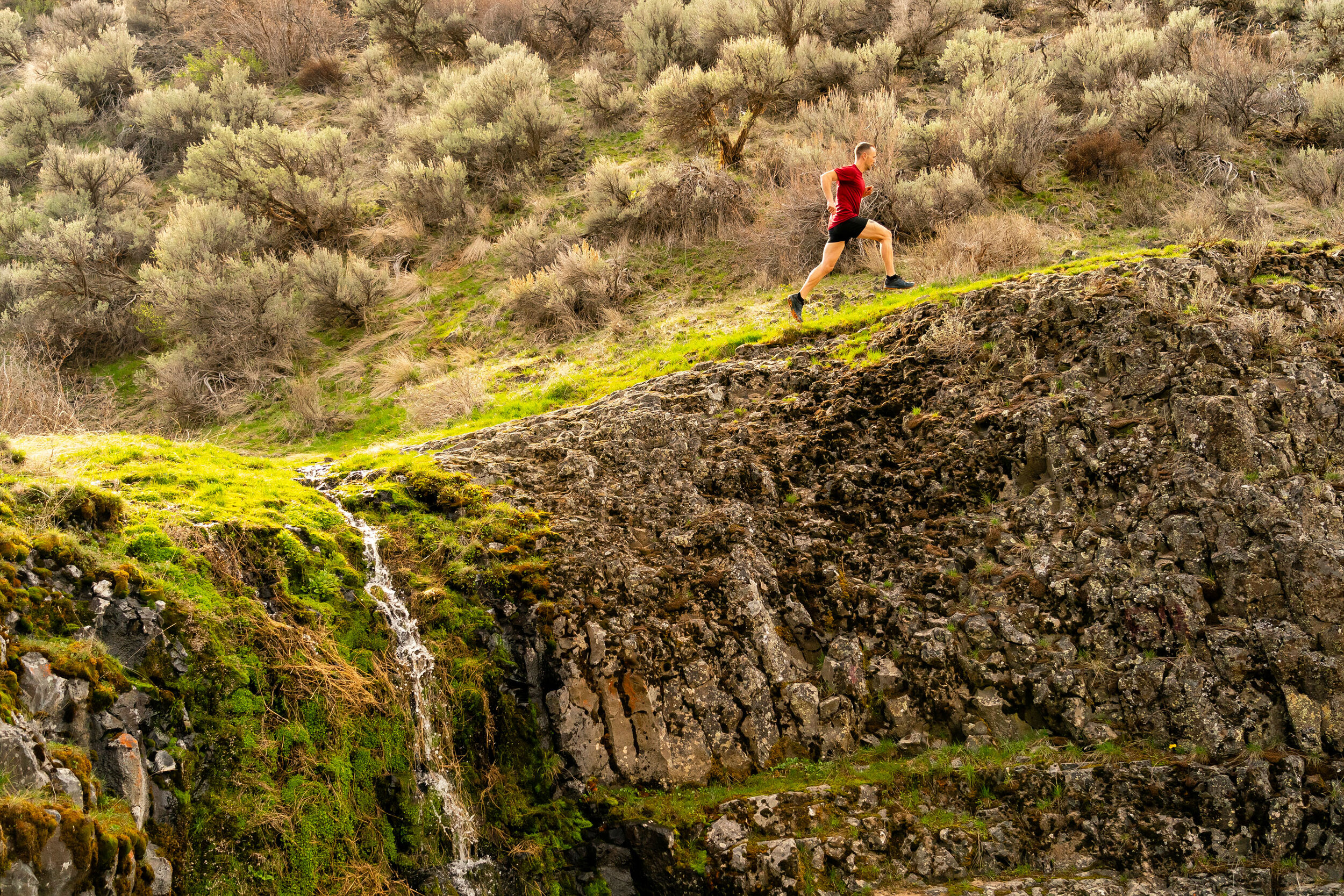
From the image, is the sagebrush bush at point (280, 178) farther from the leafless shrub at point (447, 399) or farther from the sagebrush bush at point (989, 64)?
the sagebrush bush at point (989, 64)

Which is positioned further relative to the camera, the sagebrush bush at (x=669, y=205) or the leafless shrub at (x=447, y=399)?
the sagebrush bush at (x=669, y=205)

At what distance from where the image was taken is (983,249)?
32.0 ft

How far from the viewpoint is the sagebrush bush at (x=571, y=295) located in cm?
1170

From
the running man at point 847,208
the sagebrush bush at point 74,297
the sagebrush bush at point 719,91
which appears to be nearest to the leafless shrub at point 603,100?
the sagebrush bush at point 719,91

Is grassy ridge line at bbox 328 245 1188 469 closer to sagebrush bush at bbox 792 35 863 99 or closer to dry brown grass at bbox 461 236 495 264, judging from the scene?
dry brown grass at bbox 461 236 495 264

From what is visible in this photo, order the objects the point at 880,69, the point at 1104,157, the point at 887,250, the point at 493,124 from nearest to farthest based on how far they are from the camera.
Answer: the point at 887,250
the point at 1104,157
the point at 493,124
the point at 880,69

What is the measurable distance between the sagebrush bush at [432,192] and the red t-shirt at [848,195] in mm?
8686

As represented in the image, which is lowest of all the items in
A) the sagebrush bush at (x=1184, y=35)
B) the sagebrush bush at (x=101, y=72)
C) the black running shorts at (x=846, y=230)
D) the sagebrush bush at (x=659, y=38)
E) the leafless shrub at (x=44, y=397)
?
the leafless shrub at (x=44, y=397)

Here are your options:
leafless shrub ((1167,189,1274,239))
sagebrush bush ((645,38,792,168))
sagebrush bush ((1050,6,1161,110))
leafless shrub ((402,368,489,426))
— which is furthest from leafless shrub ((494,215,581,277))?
sagebrush bush ((1050,6,1161,110))

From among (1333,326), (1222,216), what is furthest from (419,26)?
(1333,326)

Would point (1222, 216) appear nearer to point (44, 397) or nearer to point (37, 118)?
point (44, 397)

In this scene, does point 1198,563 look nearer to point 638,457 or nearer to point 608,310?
point 638,457

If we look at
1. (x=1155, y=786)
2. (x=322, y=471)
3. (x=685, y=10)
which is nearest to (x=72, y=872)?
(x=322, y=471)

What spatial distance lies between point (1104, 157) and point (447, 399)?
10181 mm
